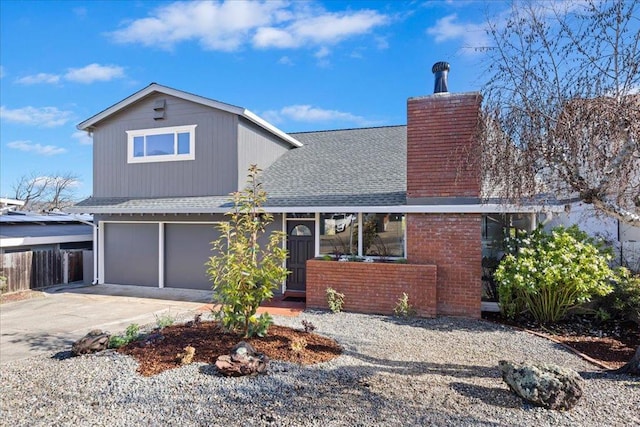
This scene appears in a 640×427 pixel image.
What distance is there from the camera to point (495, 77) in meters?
5.37

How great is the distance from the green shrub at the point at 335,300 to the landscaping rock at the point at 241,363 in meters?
3.58

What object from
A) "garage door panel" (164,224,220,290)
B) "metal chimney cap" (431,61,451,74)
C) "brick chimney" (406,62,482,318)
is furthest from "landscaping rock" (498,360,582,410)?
"garage door panel" (164,224,220,290)

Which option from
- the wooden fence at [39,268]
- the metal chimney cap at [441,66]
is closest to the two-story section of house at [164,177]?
the wooden fence at [39,268]

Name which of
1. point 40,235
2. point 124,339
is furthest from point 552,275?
point 40,235

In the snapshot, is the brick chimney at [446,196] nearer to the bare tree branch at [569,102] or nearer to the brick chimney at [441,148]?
the brick chimney at [441,148]

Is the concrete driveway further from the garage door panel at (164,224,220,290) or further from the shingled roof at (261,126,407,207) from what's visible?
the shingled roof at (261,126,407,207)

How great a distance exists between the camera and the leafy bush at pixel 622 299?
695 centimetres

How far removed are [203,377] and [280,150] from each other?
32.7ft

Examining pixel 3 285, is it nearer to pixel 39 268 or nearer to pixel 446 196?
pixel 39 268

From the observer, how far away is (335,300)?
8172mm

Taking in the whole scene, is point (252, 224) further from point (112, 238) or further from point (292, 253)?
point (112, 238)

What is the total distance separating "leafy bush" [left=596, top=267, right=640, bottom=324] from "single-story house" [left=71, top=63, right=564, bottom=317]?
80.0 inches

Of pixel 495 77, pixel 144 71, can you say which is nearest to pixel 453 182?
pixel 495 77

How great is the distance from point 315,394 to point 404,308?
13.8ft
